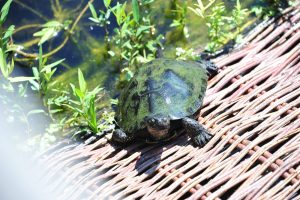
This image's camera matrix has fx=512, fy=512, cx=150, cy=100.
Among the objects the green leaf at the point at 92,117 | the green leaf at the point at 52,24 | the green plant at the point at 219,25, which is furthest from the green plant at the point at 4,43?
the green plant at the point at 219,25

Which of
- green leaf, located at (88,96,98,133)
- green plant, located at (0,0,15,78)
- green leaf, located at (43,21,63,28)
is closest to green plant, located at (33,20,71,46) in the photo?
green leaf, located at (43,21,63,28)

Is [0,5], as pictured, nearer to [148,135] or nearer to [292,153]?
[148,135]

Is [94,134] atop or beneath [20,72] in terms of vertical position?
beneath

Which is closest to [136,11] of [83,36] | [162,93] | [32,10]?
[162,93]

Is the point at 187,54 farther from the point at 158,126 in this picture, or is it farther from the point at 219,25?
the point at 158,126

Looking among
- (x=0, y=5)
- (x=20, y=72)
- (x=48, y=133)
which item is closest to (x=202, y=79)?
(x=48, y=133)

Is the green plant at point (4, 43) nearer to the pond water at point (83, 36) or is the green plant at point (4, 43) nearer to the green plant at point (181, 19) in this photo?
the pond water at point (83, 36)
